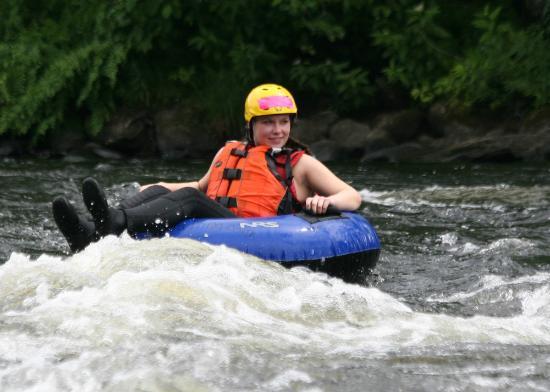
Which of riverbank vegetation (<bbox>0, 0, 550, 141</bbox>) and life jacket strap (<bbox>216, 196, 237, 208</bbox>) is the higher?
riverbank vegetation (<bbox>0, 0, 550, 141</bbox>)

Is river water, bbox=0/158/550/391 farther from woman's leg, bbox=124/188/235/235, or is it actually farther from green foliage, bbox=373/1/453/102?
green foliage, bbox=373/1/453/102

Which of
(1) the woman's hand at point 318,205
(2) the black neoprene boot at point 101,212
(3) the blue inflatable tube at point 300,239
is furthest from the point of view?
(1) the woman's hand at point 318,205

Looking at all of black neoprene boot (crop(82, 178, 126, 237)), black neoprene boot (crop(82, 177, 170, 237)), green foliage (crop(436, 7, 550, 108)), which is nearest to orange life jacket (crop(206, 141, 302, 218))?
black neoprene boot (crop(82, 177, 170, 237))

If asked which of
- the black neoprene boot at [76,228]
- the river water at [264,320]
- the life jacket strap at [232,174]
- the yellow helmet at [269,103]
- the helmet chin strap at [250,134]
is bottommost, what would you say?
the river water at [264,320]

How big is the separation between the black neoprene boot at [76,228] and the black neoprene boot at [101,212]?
0.06 meters

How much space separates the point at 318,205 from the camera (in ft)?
19.5

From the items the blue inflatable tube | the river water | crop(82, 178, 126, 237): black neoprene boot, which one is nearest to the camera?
the river water

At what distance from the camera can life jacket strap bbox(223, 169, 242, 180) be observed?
633 centimetres

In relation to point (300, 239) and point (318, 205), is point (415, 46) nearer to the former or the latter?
point (318, 205)

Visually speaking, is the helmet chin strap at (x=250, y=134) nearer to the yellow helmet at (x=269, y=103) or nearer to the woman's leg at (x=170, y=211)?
the yellow helmet at (x=269, y=103)

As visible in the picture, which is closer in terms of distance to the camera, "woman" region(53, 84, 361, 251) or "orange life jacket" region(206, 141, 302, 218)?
"woman" region(53, 84, 361, 251)

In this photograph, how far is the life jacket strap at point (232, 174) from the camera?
6.33 metres

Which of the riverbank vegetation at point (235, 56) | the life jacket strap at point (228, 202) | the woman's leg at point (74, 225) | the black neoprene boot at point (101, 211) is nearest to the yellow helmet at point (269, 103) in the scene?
the life jacket strap at point (228, 202)

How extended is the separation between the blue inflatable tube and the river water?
0.41 ft
